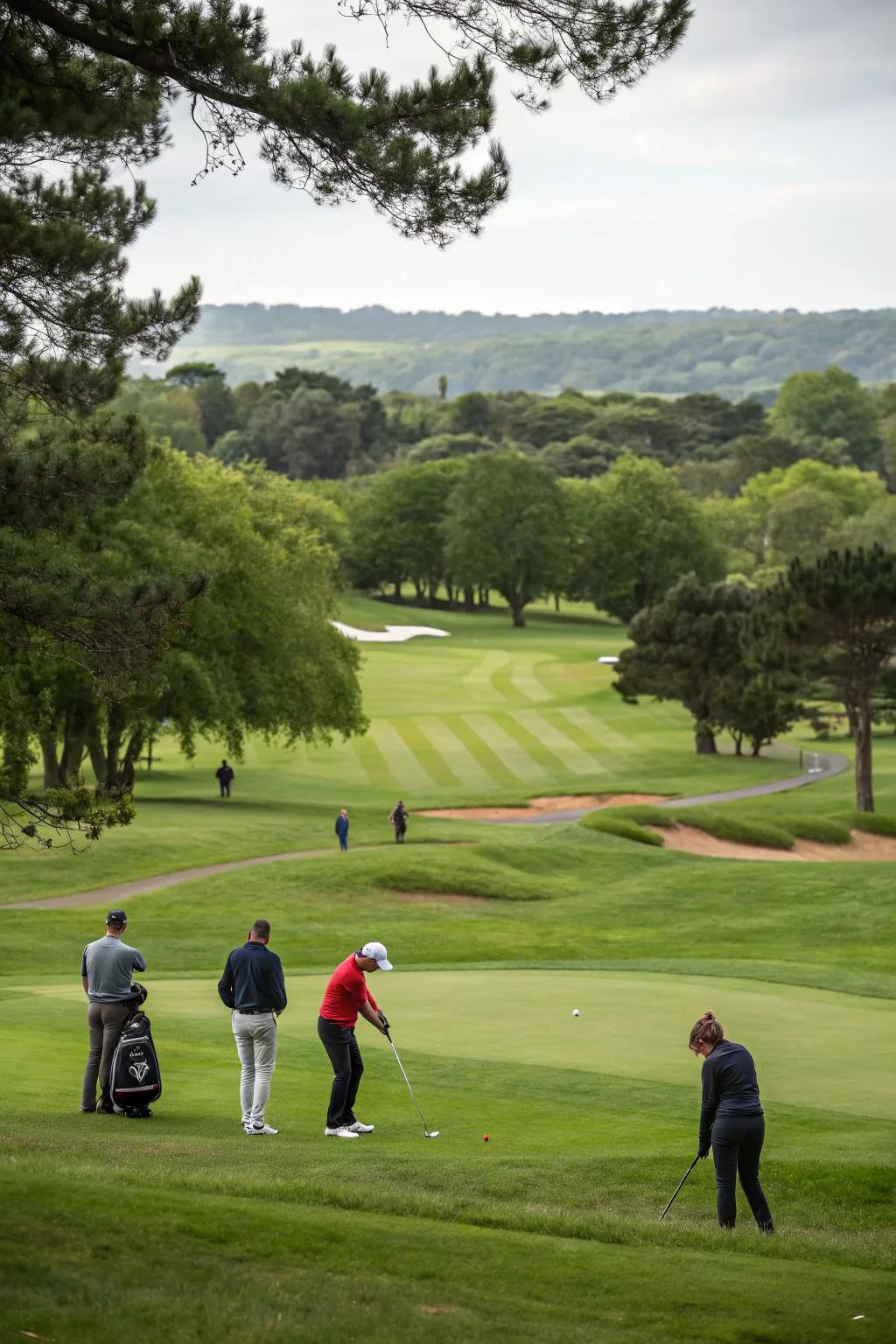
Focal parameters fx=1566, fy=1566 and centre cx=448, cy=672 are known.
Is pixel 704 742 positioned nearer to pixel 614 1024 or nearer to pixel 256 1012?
pixel 614 1024

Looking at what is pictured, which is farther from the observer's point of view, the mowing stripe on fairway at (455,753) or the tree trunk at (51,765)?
the mowing stripe on fairway at (455,753)

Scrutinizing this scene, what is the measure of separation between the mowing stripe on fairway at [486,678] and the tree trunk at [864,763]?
32.6 metres

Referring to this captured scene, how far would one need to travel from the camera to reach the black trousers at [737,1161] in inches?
469

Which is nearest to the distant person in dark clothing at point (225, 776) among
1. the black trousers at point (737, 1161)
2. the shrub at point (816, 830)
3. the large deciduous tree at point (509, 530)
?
the shrub at point (816, 830)

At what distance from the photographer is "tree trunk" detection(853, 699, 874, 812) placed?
57875 millimetres

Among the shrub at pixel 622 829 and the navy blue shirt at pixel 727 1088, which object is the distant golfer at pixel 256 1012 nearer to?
the navy blue shirt at pixel 727 1088

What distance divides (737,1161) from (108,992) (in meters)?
6.23

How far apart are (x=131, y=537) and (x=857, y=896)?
2446 cm

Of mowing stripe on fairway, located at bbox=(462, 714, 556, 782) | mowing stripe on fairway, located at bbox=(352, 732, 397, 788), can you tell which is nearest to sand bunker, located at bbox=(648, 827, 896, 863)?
mowing stripe on fairway, located at bbox=(462, 714, 556, 782)

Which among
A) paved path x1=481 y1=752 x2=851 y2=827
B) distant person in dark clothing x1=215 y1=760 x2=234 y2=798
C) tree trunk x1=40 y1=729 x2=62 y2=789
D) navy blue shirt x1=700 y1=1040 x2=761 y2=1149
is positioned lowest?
paved path x1=481 y1=752 x2=851 y2=827

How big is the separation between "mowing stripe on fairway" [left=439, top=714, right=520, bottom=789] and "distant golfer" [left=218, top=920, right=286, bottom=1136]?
172ft

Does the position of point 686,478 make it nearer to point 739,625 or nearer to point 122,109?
point 739,625

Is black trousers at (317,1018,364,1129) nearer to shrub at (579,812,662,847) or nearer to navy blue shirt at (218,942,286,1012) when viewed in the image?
navy blue shirt at (218,942,286,1012)

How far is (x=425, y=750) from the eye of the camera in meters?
74.2
